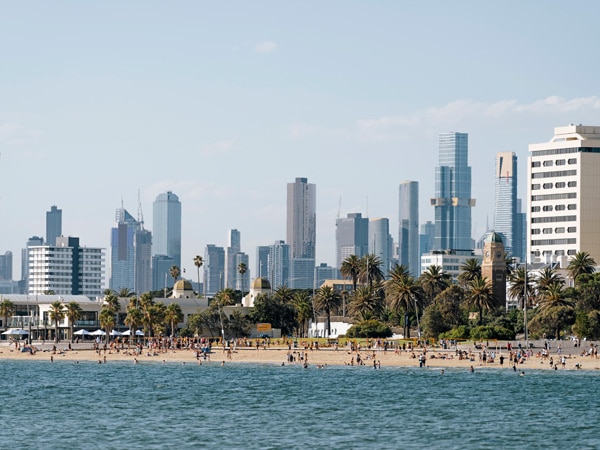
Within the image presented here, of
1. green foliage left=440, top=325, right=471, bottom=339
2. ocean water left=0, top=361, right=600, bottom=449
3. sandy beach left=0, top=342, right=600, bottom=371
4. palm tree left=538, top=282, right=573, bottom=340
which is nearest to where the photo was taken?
ocean water left=0, top=361, right=600, bottom=449

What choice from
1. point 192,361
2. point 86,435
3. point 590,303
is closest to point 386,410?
point 86,435

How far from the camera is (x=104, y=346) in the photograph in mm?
191500

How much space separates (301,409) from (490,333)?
7855cm

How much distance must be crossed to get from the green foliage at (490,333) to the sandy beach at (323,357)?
181 inches

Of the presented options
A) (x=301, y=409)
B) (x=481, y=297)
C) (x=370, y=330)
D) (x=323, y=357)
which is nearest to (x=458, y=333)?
(x=481, y=297)

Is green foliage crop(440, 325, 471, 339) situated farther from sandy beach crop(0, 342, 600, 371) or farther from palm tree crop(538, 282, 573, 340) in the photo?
palm tree crop(538, 282, 573, 340)

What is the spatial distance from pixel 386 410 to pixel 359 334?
91173 millimetres

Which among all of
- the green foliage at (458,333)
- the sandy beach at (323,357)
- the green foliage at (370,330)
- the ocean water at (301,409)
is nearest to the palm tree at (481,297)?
the green foliage at (458,333)

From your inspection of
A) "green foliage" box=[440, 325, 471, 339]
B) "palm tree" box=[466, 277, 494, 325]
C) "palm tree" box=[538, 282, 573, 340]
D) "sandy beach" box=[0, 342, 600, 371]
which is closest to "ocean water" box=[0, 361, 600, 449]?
"sandy beach" box=[0, 342, 600, 371]

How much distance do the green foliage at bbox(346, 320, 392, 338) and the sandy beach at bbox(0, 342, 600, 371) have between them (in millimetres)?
9966

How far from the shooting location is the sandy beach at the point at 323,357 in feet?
483

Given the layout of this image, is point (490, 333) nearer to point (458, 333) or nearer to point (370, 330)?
point (458, 333)

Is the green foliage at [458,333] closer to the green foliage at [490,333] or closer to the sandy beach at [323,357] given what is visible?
the green foliage at [490,333]

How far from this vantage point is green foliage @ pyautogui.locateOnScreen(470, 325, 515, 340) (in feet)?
569
